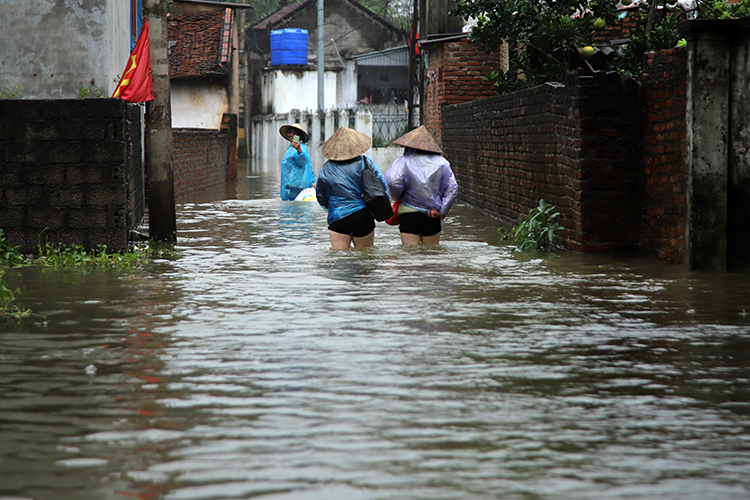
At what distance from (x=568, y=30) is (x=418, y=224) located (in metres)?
4.79

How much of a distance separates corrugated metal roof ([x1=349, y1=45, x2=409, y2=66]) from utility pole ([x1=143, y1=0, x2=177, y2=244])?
3793cm

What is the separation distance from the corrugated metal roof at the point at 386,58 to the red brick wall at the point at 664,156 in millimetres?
39420

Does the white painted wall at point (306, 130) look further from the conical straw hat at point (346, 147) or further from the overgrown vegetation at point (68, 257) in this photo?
the overgrown vegetation at point (68, 257)

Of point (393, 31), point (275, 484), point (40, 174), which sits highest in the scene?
point (393, 31)

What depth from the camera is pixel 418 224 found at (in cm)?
1012

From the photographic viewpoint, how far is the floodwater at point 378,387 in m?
3.35

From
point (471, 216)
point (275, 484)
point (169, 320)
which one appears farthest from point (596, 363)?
point (471, 216)

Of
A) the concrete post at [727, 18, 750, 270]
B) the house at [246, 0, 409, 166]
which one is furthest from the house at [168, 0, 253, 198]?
the concrete post at [727, 18, 750, 270]

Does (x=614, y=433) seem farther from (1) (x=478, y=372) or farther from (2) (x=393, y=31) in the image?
(2) (x=393, y=31)

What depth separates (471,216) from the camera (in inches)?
612

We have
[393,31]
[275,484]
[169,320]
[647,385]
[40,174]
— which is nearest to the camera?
[275,484]

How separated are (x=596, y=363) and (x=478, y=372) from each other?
2.32 feet

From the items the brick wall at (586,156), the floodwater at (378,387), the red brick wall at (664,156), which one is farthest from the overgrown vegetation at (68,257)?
the red brick wall at (664,156)

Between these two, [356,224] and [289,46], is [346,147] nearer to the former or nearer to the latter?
[356,224]
